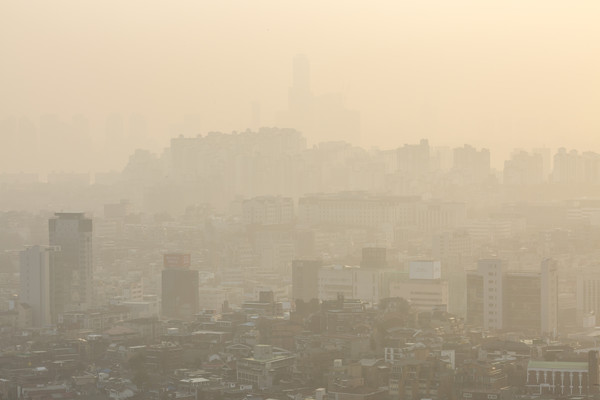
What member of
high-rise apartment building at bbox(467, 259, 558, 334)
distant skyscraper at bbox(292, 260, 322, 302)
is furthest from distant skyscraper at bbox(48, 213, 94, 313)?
high-rise apartment building at bbox(467, 259, 558, 334)

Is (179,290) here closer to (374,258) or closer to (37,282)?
(37,282)

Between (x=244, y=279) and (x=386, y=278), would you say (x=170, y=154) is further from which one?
(x=386, y=278)

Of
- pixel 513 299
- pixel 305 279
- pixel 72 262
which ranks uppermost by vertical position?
pixel 72 262

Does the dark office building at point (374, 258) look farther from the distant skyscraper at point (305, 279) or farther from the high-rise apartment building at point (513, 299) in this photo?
the high-rise apartment building at point (513, 299)

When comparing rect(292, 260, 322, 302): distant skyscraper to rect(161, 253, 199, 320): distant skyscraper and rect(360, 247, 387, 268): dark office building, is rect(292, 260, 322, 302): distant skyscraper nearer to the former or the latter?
rect(360, 247, 387, 268): dark office building

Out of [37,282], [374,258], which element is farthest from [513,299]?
[37,282]

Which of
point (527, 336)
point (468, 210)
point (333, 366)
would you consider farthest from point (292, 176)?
point (333, 366)
